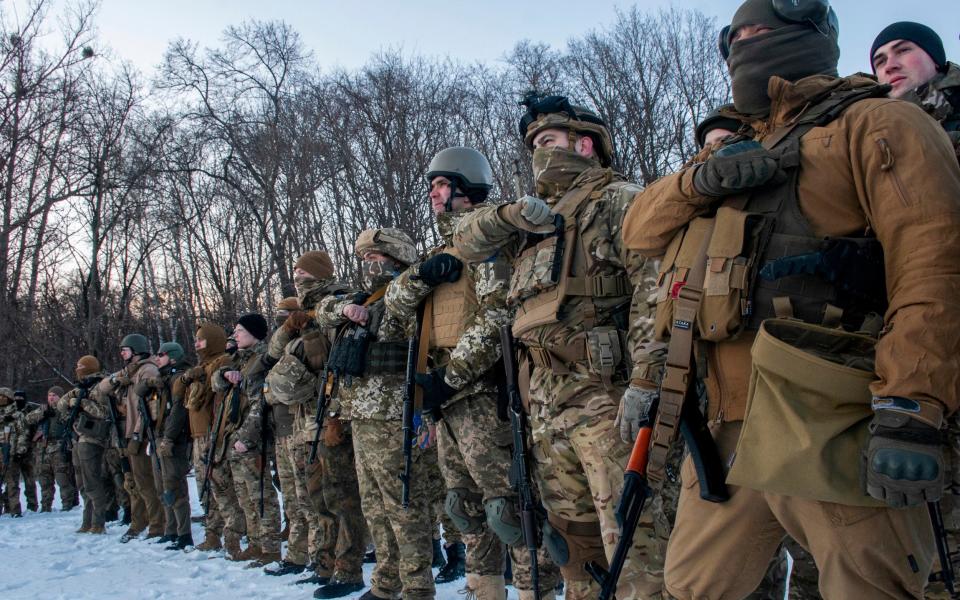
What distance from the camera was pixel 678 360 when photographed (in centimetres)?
202

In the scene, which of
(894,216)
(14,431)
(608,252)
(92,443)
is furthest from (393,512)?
(14,431)

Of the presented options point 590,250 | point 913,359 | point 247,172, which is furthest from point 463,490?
point 247,172

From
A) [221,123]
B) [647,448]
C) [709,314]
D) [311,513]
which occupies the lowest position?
[311,513]

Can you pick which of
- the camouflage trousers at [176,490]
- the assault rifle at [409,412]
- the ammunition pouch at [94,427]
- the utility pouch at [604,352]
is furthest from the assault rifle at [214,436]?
the utility pouch at [604,352]

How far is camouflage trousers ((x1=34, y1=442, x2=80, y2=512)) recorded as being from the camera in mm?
12547

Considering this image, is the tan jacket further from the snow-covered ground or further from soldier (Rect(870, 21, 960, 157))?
the snow-covered ground

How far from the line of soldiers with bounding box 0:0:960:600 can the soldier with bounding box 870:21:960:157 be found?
10mm

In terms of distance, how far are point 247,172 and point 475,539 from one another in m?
17.5

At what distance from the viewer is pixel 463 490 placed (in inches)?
153

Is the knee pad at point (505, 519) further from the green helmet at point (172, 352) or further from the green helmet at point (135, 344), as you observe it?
the green helmet at point (135, 344)

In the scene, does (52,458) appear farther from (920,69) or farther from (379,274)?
(920,69)

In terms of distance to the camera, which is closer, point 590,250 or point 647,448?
point 647,448

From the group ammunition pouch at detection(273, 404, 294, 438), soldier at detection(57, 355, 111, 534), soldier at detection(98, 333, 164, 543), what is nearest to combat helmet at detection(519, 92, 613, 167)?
ammunition pouch at detection(273, 404, 294, 438)

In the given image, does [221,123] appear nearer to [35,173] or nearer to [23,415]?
[35,173]
